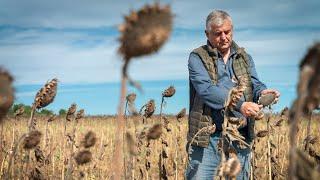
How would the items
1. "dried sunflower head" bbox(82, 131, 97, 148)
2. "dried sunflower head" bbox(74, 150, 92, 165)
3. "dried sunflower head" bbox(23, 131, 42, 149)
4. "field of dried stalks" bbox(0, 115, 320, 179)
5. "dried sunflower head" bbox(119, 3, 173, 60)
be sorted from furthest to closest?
"field of dried stalks" bbox(0, 115, 320, 179)
"dried sunflower head" bbox(23, 131, 42, 149)
"dried sunflower head" bbox(82, 131, 97, 148)
"dried sunflower head" bbox(74, 150, 92, 165)
"dried sunflower head" bbox(119, 3, 173, 60)

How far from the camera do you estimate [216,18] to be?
4781 millimetres

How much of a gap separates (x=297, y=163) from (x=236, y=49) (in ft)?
12.0

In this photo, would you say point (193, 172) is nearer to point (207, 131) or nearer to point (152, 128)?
point (207, 131)

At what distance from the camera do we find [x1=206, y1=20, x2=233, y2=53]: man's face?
477cm

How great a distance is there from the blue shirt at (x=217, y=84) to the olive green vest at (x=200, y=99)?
40mm

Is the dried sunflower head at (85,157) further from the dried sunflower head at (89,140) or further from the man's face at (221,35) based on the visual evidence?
the man's face at (221,35)

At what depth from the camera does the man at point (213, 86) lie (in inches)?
188

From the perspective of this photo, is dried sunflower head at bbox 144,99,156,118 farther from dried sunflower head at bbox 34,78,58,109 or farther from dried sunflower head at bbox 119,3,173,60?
dried sunflower head at bbox 119,3,173,60

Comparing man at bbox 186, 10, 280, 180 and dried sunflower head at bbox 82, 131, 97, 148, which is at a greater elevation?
man at bbox 186, 10, 280, 180

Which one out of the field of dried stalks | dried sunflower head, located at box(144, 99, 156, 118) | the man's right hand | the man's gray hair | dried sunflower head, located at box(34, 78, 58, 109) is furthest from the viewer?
dried sunflower head, located at box(144, 99, 156, 118)

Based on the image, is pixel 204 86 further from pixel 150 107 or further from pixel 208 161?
pixel 150 107

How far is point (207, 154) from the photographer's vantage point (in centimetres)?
498

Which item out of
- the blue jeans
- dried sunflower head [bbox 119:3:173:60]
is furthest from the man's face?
dried sunflower head [bbox 119:3:173:60]

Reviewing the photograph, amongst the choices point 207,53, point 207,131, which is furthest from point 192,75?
point 207,131
